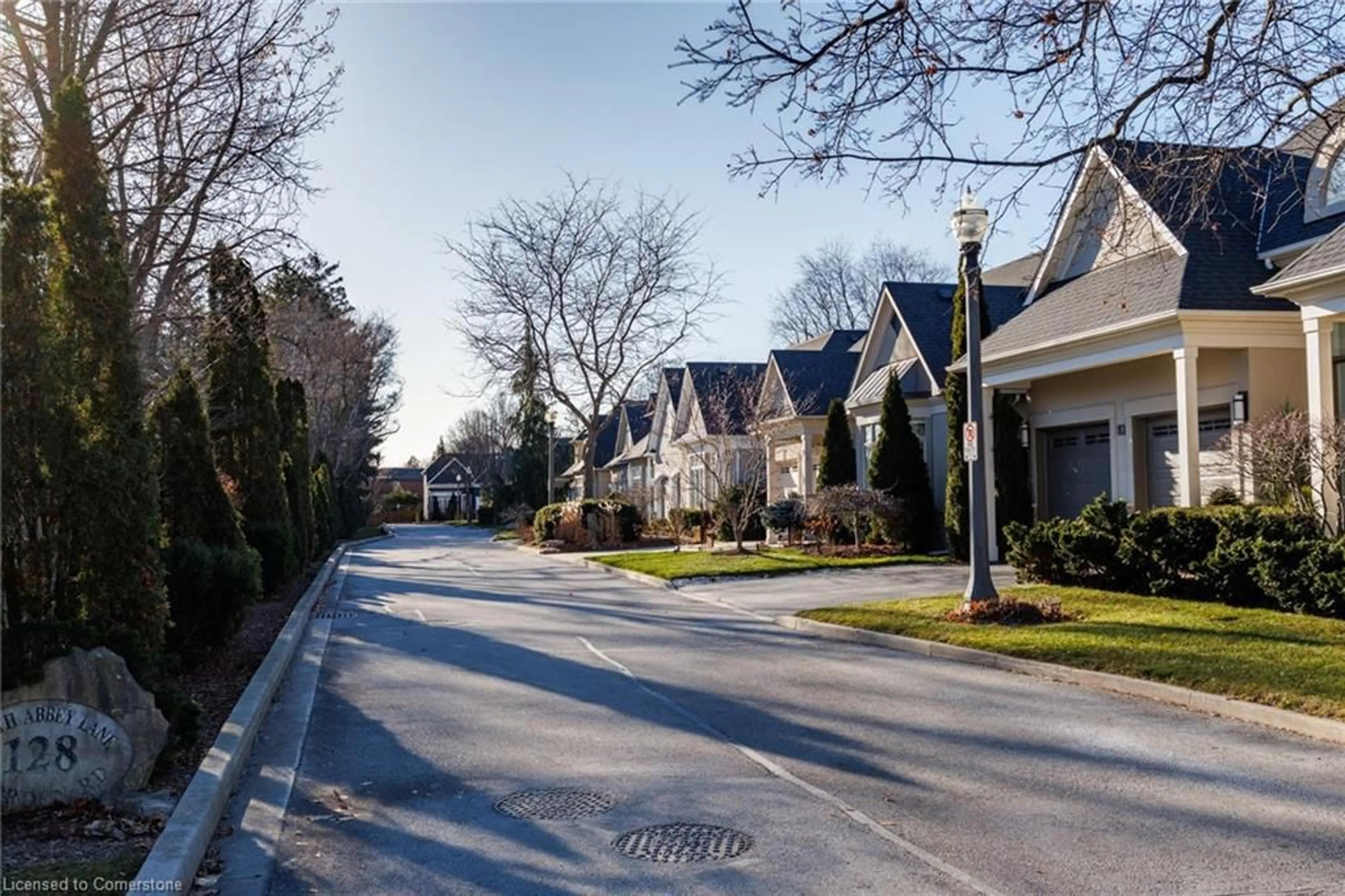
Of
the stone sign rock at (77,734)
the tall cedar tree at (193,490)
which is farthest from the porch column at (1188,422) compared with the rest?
the stone sign rock at (77,734)

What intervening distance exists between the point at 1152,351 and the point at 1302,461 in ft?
13.2

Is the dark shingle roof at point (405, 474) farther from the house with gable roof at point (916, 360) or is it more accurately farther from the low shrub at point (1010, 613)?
Result: the low shrub at point (1010, 613)

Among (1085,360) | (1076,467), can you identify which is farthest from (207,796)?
(1076,467)

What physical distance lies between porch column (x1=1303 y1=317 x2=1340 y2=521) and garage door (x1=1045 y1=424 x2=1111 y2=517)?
6501mm

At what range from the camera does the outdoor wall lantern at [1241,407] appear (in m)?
17.2

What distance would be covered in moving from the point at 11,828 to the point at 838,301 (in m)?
71.2

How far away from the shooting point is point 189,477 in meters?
14.1

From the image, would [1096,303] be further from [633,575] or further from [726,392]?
[726,392]

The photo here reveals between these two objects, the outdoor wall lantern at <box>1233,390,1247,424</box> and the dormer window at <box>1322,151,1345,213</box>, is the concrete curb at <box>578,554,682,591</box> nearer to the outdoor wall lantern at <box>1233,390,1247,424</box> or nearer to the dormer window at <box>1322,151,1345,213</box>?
the outdoor wall lantern at <box>1233,390,1247,424</box>

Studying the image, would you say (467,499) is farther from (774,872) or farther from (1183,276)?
(774,872)

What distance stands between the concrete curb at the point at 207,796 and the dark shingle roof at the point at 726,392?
23947mm

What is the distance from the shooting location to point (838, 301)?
244ft

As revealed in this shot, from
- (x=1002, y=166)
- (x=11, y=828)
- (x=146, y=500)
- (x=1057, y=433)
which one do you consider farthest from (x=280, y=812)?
(x=1057, y=433)

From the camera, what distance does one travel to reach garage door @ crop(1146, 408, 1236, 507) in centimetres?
1797
